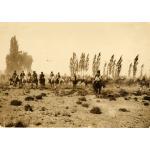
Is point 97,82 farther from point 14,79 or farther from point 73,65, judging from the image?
point 14,79

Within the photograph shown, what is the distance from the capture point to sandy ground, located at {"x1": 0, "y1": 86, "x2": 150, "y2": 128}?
467cm

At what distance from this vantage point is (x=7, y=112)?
15.5ft

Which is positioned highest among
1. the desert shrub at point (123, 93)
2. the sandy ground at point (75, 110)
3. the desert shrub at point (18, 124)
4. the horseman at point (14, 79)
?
the horseman at point (14, 79)

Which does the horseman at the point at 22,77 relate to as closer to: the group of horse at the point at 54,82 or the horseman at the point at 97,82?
the group of horse at the point at 54,82

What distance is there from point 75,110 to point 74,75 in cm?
47

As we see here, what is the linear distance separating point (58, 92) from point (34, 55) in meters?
0.60

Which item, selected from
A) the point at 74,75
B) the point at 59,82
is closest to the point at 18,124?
the point at 59,82

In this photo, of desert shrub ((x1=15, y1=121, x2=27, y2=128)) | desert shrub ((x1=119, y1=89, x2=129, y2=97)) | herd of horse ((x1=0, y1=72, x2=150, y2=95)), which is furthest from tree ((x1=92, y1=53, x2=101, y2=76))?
desert shrub ((x1=15, y1=121, x2=27, y2=128))

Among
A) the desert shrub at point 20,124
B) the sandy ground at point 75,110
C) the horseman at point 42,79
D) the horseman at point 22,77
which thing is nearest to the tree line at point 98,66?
the sandy ground at point 75,110

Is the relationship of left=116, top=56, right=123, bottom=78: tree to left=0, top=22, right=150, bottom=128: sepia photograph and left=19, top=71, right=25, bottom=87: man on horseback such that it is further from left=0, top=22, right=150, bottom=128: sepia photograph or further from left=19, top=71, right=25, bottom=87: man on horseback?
left=19, top=71, right=25, bottom=87: man on horseback

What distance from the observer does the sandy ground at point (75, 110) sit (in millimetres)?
4668

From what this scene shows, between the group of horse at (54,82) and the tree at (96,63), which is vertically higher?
the tree at (96,63)
